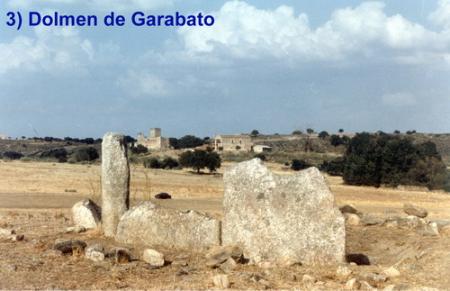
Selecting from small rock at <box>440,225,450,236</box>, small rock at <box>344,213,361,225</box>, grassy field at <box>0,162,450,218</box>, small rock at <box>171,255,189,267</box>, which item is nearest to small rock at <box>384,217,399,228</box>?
small rock at <box>344,213,361,225</box>

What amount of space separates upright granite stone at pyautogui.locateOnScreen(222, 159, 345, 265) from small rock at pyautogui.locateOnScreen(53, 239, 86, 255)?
2452mm

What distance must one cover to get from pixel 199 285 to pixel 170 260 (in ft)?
6.96

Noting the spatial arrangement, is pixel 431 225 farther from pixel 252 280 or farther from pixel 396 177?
pixel 396 177

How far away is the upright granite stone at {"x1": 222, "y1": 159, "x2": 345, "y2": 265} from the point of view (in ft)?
34.8

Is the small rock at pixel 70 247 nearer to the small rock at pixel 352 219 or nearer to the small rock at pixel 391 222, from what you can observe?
the small rock at pixel 352 219

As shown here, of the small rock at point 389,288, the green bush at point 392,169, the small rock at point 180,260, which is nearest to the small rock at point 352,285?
the small rock at point 389,288

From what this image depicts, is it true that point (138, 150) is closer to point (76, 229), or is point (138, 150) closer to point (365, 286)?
point (76, 229)

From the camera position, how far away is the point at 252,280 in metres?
8.73

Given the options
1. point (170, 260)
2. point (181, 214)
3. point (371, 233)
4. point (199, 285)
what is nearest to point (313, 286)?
point (199, 285)

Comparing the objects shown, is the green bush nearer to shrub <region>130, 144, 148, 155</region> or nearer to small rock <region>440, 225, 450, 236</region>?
small rock <region>440, 225, 450, 236</region>

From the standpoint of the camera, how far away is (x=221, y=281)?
27.8 feet

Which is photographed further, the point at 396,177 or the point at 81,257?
the point at 396,177

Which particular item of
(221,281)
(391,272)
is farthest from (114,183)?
(391,272)

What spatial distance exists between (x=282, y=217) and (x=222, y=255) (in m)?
1.25
